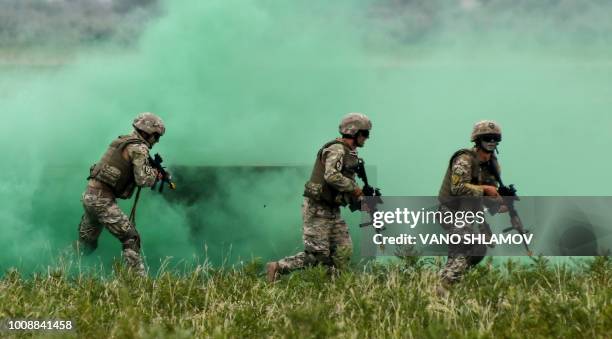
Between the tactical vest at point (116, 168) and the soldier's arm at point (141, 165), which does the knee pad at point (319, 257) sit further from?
the tactical vest at point (116, 168)

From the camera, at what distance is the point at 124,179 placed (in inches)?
420

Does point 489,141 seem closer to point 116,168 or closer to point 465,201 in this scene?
point 465,201

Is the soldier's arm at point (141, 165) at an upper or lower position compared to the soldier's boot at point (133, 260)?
upper

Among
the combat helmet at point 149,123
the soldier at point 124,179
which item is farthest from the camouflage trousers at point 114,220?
the combat helmet at point 149,123

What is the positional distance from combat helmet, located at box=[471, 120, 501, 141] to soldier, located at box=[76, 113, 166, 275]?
3.80m

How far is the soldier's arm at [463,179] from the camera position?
9431 millimetres

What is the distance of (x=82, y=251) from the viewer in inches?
424

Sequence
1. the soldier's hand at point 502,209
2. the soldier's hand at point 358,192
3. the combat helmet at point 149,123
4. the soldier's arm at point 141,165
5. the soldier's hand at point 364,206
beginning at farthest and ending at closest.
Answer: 1. the combat helmet at point 149,123
2. the soldier's arm at point 141,165
3. the soldier's hand at point 364,206
4. the soldier's hand at point 358,192
5. the soldier's hand at point 502,209

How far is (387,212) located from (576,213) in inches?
89.2

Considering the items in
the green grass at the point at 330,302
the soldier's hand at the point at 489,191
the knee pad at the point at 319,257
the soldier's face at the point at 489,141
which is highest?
the soldier's face at the point at 489,141

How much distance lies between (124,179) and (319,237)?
253 centimetres

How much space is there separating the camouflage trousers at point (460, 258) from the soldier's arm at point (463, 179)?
40 centimetres

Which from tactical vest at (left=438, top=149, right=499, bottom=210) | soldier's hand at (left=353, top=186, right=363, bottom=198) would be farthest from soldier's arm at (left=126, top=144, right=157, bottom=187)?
tactical vest at (left=438, top=149, right=499, bottom=210)

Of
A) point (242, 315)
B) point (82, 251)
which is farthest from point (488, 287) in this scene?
point (82, 251)
